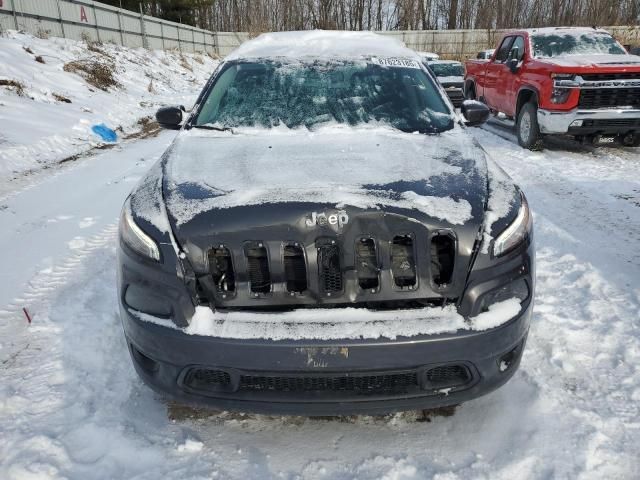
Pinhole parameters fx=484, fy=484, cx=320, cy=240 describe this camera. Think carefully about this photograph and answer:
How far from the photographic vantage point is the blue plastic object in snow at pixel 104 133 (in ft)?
31.1

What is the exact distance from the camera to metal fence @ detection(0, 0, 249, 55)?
51.4ft

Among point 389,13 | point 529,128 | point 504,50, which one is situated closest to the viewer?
point 529,128

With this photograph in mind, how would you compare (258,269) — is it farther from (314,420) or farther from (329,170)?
(314,420)

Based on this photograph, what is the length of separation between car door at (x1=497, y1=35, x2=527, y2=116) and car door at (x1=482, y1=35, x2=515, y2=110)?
0.07m

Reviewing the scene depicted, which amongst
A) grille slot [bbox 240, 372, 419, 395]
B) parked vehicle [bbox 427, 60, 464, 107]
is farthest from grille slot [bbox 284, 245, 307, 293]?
parked vehicle [bbox 427, 60, 464, 107]

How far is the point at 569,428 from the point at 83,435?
214cm

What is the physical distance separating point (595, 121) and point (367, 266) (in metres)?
6.65

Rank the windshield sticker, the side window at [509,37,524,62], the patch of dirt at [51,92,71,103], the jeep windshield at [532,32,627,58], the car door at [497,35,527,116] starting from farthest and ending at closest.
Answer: the patch of dirt at [51,92,71,103] → the side window at [509,37,524,62] → the car door at [497,35,527,116] → the jeep windshield at [532,32,627,58] → the windshield sticker

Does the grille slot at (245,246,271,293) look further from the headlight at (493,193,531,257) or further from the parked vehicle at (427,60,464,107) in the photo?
the parked vehicle at (427,60,464,107)

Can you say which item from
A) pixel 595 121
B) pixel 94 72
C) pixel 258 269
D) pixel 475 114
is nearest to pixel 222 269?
pixel 258 269

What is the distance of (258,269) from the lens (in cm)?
197

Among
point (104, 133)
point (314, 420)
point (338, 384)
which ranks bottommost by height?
point (104, 133)

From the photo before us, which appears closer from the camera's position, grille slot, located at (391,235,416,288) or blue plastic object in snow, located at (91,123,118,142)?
grille slot, located at (391,235,416,288)

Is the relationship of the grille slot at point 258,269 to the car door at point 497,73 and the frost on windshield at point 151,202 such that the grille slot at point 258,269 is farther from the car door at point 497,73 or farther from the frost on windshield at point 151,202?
the car door at point 497,73
